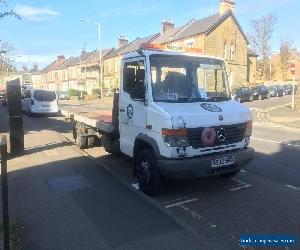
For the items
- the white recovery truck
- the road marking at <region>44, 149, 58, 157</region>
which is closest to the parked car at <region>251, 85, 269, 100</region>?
the road marking at <region>44, 149, 58, 157</region>

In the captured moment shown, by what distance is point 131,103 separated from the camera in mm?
7391

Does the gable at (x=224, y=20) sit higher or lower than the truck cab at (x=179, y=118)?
higher

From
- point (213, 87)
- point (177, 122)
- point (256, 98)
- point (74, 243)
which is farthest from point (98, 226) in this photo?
point (256, 98)

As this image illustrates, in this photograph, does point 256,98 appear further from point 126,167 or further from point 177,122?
point 177,122

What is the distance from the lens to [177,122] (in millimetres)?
6094

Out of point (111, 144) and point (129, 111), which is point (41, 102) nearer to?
point (111, 144)

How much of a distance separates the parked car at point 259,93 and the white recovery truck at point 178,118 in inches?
1307

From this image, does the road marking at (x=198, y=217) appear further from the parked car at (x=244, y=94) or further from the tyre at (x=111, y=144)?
the parked car at (x=244, y=94)

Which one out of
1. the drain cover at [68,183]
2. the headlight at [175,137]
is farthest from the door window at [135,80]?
the drain cover at [68,183]

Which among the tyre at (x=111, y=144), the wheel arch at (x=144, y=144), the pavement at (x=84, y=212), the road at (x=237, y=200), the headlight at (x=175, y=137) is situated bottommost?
the pavement at (x=84, y=212)

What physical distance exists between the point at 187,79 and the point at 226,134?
1.36 meters

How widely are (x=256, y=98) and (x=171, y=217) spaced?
3704 cm

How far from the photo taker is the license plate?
643 cm

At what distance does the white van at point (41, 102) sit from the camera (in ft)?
78.0
